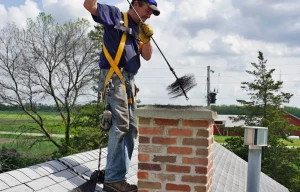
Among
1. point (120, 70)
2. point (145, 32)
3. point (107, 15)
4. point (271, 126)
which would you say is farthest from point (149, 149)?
point (271, 126)

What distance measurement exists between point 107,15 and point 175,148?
4.15ft

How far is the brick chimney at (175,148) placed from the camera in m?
3.51

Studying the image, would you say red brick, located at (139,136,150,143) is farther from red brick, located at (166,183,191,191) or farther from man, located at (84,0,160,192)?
red brick, located at (166,183,191,191)

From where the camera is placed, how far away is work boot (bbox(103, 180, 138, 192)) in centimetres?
384

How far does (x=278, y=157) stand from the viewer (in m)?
28.4

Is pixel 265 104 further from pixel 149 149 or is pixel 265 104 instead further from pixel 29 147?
pixel 149 149

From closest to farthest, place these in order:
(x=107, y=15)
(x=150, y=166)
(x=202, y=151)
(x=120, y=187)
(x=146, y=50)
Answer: (x=202, y=151)
(x=150, y=166)
(x=107, y=15)
(x=120, y=187)
(x=146, y=50)

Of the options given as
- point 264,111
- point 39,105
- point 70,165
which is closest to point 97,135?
point 39,105

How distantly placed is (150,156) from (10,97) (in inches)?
1061

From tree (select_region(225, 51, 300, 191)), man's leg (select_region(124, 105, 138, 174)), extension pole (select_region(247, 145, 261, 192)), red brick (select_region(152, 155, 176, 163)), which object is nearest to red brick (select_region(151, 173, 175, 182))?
red brick (select_region(152, 155, 176, 163))

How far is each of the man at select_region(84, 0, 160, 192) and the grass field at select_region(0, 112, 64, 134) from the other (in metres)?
26.5

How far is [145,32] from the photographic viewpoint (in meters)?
3.90

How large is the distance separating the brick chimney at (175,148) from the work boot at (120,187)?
19 centimetres

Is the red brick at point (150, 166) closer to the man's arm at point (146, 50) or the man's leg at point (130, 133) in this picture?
the man's leg at point (130, 133)
